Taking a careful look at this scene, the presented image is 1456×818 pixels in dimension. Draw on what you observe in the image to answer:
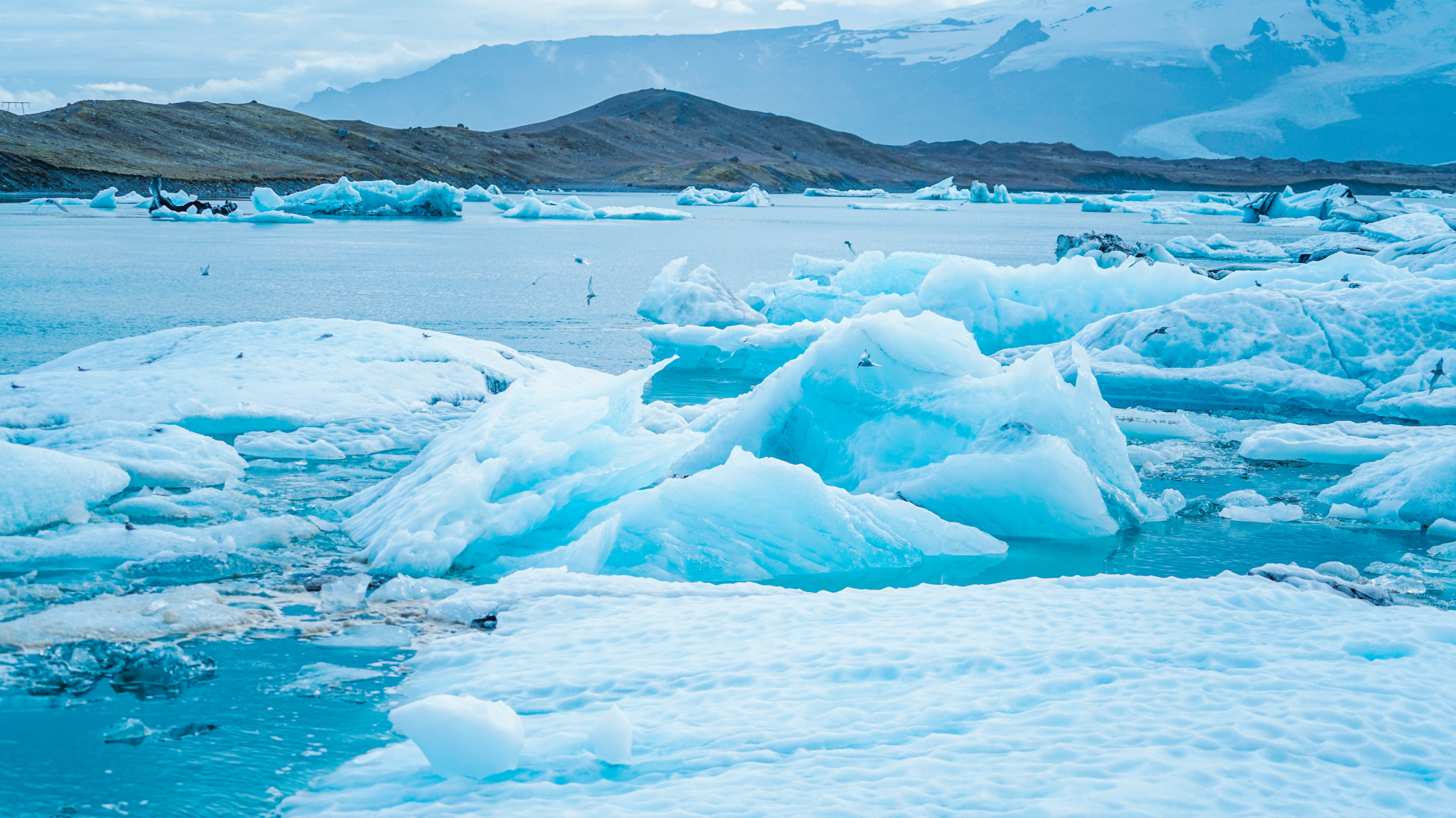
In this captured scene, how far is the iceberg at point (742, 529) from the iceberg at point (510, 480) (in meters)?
0.31

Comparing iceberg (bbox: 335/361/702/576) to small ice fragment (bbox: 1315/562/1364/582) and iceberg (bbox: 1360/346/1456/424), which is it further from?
iceberg (bbox: 1360/346/1456/424)

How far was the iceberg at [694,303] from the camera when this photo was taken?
13117mm

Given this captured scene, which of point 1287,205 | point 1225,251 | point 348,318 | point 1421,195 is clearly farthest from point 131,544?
point 1421,195

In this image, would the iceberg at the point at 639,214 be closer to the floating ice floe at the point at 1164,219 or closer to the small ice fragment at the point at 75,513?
the floating ice floe at the point at 1164,219

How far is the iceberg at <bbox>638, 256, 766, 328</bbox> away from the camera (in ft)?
43.0

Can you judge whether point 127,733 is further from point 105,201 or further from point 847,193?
point 847,193

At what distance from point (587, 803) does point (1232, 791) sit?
63.1 inches

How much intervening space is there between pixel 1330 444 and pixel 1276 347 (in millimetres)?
2867

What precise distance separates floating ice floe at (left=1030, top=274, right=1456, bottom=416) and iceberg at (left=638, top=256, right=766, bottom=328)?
429 centimetres

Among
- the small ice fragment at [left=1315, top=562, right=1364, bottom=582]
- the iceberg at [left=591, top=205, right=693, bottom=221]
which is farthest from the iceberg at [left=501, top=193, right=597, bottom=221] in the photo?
the small ice fragment at [left=1315, top=562, right=1364, bottom=582]

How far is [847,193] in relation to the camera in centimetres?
7712

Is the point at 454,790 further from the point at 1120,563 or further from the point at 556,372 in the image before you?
the point at 556,372

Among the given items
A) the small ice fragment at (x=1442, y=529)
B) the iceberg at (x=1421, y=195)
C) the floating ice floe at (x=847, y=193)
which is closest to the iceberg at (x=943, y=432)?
the small ice fragment at (x=1442, y=529)

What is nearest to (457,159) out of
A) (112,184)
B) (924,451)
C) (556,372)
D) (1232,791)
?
(112,184)
